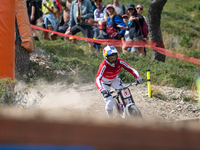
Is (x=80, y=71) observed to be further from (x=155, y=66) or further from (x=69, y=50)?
(x=155, y=66)

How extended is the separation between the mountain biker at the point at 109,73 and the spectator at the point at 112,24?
13.9 ft

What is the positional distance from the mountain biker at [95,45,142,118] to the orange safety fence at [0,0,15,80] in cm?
165

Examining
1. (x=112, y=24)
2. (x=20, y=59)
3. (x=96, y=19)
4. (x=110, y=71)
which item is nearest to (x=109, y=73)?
(x=110, y=71)

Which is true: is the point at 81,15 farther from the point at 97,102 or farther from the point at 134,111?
the point at 134,111

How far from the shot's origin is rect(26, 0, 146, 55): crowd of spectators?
10.1 m

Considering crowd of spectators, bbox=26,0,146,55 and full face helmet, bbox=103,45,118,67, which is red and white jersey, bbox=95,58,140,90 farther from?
crowd of spectators, bbox=26,0,146,55

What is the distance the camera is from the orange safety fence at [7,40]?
5.14 metres

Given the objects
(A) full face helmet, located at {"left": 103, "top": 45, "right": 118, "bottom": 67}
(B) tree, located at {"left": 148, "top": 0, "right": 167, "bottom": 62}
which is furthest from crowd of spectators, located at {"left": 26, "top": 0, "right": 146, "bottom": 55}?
(A) full face helmet, located at {"left": 103, "top": 45, "right": 118, "bottom": 67}

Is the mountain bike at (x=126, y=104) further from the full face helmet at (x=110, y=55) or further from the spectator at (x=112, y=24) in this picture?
the spectator at (x=112, y=24)

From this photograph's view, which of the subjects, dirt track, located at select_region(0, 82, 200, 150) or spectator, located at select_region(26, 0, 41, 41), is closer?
dirt track, located at select_region(0, 82, 200, 150)

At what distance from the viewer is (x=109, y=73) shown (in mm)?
5945

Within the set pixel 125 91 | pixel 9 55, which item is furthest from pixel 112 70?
pixel 9 55

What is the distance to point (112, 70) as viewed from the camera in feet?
19.4

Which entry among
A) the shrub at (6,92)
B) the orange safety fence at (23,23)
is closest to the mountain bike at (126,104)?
the shrub at (6,92)
